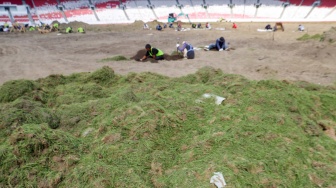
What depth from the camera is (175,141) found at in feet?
16.1

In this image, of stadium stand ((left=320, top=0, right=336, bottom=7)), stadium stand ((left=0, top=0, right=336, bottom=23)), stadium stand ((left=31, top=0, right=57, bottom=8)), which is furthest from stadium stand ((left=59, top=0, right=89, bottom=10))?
stadium stand ((left=320, top=0, right=336, bottom=7))

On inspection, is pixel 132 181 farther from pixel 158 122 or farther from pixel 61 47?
pixel 61 47

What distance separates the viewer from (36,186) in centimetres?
384

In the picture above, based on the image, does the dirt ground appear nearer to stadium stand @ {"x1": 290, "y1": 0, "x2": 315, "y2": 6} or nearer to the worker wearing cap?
the worker wearing cap

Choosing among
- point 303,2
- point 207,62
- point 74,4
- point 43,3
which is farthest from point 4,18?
point 303,2

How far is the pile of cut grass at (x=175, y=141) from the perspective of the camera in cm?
396

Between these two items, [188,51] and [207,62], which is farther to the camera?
[188,51]

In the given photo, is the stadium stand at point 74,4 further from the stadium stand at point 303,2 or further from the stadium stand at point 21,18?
the stadium stand at point 303,2

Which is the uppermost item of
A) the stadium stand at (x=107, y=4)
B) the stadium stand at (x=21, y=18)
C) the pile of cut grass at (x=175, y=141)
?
the stadium stand at (x=107, y=4)

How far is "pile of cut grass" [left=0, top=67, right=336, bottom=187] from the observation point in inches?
156

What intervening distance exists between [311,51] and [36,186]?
1505 centimetres

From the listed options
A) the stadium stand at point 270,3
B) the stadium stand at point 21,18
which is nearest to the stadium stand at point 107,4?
the stadium stand at point 21,18

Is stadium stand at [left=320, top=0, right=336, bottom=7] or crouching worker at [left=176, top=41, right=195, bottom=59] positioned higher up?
crouching worker at [left=176, top=41, right=195, bottom=59]

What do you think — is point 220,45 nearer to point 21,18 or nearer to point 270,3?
point 270,3
